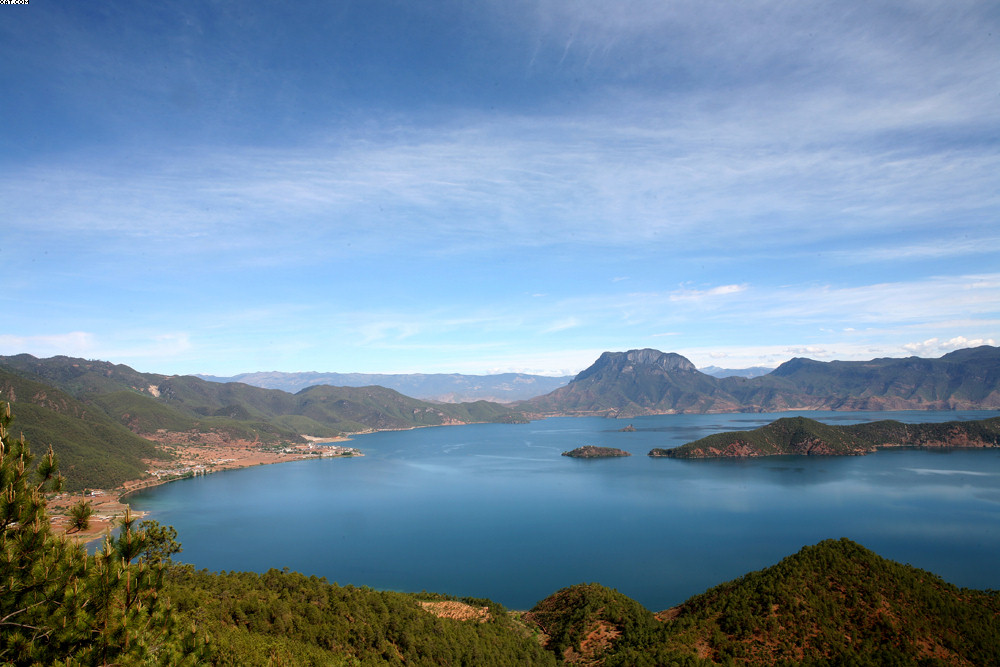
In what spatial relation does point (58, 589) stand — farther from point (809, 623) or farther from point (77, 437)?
point (77, 437)

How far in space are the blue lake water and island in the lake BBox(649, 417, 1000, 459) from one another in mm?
8818

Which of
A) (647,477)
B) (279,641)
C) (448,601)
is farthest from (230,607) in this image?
(647,477)

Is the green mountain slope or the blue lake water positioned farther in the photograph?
the green mountain slope

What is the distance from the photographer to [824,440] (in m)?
156

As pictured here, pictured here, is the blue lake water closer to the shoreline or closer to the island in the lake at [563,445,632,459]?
the shoreline

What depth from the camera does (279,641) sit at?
76.3ft

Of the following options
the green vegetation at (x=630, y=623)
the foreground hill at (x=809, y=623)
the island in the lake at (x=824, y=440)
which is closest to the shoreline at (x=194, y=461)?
the green vegetation at (x=630, y=623)

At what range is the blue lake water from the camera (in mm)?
59156

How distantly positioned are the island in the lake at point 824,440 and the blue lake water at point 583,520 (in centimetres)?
882

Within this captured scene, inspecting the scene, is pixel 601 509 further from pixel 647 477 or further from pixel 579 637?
pixel 579 637

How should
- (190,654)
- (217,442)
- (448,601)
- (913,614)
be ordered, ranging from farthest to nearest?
(217,442), (448,601), (913,614), (190,654)

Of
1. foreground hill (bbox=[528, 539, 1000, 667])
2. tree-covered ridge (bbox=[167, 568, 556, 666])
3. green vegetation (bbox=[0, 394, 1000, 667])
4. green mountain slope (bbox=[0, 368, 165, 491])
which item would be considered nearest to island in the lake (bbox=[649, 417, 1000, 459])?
foreground hill (bbox=[528, 539, 1000, 667])

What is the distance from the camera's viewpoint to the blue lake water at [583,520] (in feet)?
194

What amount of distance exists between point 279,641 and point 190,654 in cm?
1607
